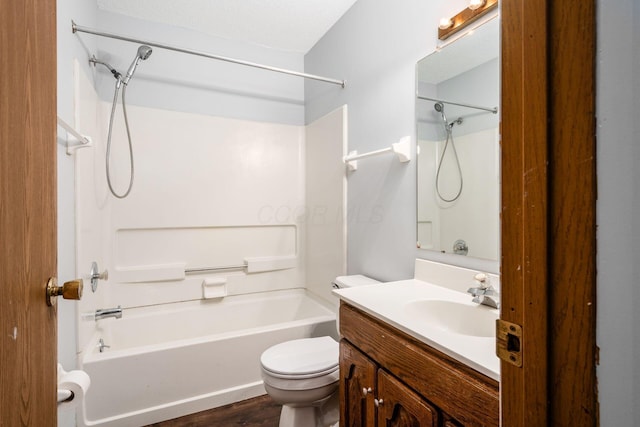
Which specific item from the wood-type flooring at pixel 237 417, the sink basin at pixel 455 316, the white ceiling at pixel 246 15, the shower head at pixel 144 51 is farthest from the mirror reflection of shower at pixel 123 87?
the sink basin at pixel 455 316

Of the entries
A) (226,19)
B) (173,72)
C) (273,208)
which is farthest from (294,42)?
(273,208)

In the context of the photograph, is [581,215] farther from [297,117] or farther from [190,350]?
[297,117]

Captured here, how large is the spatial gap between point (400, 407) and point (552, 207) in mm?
794

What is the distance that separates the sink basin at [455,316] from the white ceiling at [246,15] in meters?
1.87

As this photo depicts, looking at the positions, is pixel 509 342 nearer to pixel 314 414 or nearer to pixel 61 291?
pixel 61 291

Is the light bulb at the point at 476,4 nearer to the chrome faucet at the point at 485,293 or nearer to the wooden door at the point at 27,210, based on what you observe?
the chrome faucet at the point at 485,293

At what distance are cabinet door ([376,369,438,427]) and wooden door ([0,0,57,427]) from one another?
2.79ft

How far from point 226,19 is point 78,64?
1.00 metres

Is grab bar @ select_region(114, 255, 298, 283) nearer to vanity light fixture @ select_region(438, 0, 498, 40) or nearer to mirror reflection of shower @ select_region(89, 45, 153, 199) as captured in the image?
Result: mirror reflection of shower @ select_region(89, 45, 153, 199)

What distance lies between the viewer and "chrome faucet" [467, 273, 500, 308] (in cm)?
103

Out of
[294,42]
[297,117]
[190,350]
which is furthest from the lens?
[297,117]

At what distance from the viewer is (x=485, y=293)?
104 centimetres

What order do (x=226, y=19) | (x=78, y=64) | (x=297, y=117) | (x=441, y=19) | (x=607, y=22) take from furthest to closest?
(x=297, y=117)
(x=226, y=19)
(x=78, y=64)
(x=441, y=19)
(x=607, y=22)

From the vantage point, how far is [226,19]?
209cm
